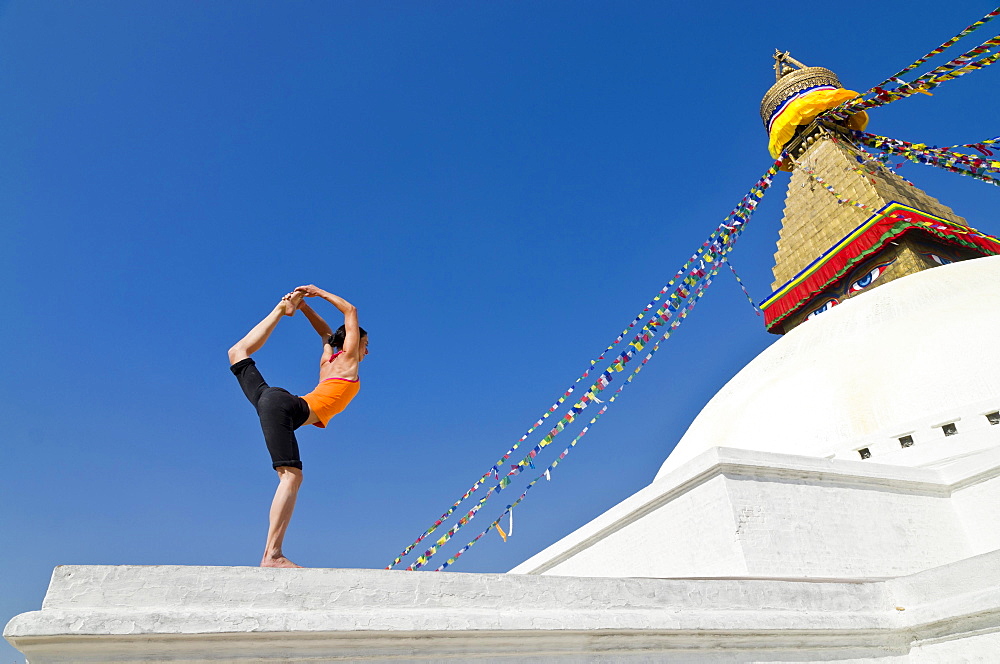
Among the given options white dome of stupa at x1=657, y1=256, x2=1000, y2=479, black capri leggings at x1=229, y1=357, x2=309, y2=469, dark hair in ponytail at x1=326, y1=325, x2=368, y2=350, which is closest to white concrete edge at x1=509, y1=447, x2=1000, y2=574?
white dome of stupa at x1=657, y1=256, x2=1000, y2=479

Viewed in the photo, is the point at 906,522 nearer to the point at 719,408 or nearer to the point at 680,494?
the point at 680,494

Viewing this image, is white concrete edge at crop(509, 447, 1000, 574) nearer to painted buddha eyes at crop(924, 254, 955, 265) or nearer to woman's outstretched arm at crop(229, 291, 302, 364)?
woman's outstretched arm at crop(229, 291, 302, 364)

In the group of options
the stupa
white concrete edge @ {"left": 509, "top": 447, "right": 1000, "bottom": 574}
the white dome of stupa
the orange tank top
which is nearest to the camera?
the stupa

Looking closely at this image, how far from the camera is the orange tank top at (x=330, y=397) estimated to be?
3232 mm

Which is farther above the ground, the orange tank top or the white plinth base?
the orange tank top

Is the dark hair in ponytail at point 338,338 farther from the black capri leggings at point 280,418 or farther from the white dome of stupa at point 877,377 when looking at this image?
the white dome of stupa at point 877,377

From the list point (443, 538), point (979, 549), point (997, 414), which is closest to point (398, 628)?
point (443, 538)

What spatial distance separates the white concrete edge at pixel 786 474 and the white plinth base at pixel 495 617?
2.07 m

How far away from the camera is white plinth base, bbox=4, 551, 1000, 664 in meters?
2.41

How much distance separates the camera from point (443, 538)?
7402 mm

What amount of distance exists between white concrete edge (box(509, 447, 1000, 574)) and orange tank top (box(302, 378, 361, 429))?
145 inches

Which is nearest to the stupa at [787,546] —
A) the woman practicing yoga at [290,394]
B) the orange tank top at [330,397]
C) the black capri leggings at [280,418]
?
the woman practicing yoga at [290,394]

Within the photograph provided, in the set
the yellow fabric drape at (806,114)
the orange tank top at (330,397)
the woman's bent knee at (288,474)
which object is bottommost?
the woman's bent knee at (288,474)

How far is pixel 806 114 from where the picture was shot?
1530 cm
